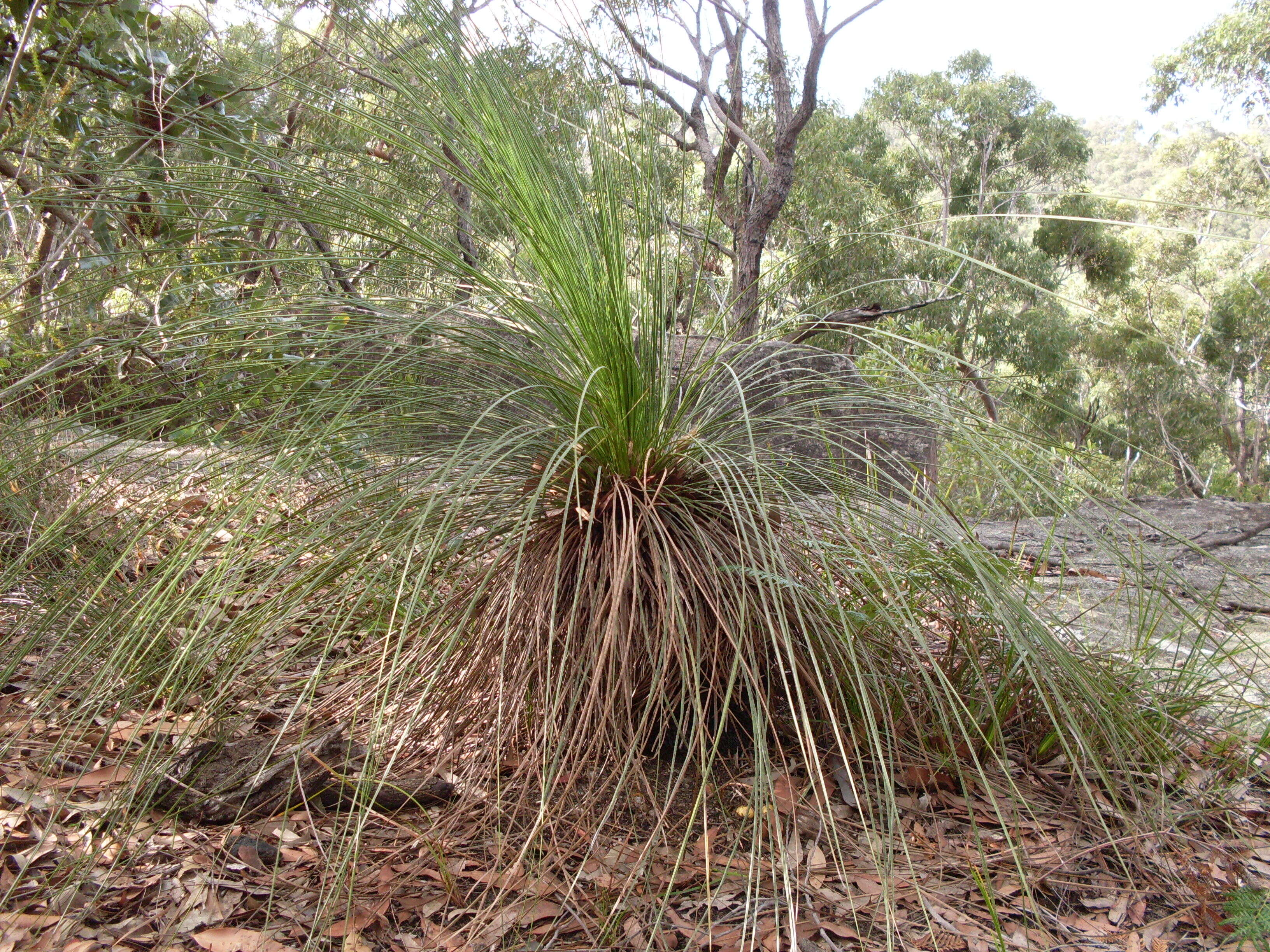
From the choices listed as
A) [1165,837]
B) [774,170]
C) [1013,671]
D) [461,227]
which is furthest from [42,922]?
[774,170]

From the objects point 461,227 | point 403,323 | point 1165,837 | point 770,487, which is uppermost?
point 461,227

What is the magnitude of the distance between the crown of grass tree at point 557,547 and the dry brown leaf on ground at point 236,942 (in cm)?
28

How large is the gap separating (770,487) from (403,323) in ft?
2.27

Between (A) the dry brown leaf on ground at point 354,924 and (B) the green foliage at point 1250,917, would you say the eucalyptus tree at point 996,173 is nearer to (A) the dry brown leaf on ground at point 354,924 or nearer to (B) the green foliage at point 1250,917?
(B) the green foliage at point 1250,917

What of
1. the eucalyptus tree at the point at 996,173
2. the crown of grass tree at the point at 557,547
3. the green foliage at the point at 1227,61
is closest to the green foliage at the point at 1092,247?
the eucalyptus tree at the point at 996,173

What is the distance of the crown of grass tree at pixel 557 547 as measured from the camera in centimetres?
137

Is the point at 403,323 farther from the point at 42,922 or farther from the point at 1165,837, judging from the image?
the point at 1165,837

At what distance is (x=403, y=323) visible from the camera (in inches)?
59.4

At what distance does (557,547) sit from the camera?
1539 millimetres

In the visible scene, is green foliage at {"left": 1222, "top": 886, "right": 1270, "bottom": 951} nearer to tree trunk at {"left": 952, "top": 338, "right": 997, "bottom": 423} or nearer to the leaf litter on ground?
the leaf litter on ground

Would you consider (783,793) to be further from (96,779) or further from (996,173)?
(996,173)

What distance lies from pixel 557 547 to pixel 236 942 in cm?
73

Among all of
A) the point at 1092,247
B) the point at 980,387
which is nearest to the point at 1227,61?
the point at 1092,247

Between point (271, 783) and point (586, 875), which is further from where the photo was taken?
point (271, 783)
